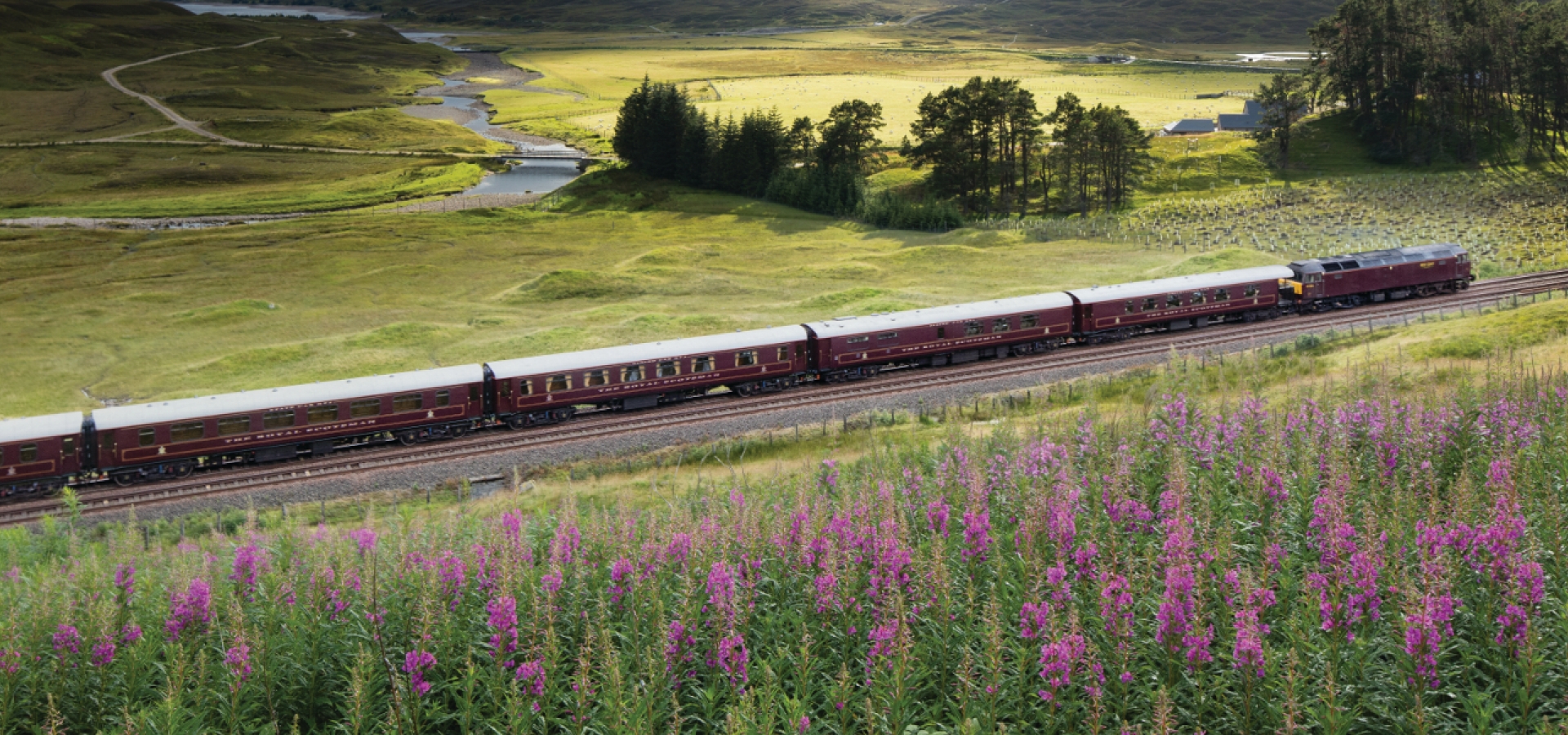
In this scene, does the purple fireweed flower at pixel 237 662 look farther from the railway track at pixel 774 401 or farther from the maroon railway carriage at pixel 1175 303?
the maroon railway carriage at pixel 1175 303

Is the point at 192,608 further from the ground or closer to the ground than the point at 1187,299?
closer to the ground

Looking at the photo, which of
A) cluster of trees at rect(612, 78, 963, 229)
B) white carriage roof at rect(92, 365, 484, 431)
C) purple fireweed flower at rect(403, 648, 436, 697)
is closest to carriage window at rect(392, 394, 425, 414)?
white carriage roof at rect(92, 365, 484, 431)

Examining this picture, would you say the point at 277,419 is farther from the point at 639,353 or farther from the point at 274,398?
the point at 639,353

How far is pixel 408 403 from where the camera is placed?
44.3m

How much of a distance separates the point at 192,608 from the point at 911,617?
8861 millimetres

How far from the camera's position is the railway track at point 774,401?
3962cm

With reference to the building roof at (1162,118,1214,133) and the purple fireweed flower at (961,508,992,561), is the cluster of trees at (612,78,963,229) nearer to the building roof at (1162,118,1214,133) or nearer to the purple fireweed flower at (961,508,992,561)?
the building roof at (1162,118,1214,133)

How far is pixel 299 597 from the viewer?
13.6 m

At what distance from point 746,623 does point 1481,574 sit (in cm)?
775

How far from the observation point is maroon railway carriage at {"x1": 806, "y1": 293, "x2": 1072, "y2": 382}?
50.7m

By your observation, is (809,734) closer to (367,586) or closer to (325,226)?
(367,586)

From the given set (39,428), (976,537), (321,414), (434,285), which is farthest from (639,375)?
(434,285)

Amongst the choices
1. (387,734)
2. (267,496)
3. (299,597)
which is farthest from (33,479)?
(387,734)

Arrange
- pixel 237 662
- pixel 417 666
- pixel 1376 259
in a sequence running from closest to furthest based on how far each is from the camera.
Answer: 1. pixel 417 666
2. pixel 237 662
3. pixel 1376 259
